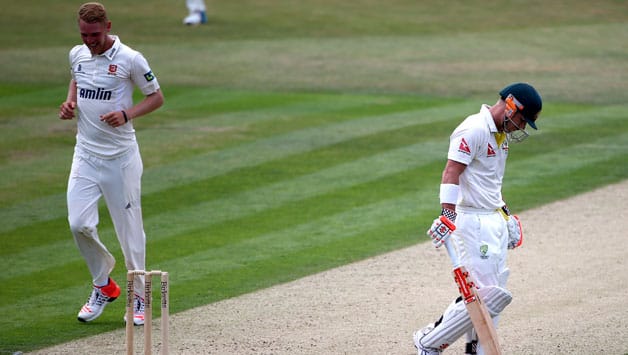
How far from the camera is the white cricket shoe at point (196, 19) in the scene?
2942 cm

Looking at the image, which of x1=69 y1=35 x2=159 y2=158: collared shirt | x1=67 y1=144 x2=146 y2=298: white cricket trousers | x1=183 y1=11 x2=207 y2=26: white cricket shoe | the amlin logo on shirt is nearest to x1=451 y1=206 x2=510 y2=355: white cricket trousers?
A: x1=67 y1=144 x2=146 y2=298: white cricket trousers

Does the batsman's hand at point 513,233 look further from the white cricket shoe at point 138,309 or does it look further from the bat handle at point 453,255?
the white cricket shoe at point 138,309

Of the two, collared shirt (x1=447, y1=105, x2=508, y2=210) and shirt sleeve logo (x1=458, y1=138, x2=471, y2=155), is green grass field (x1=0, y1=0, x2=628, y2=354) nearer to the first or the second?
collared shirt (x1=447, y1=105, x2=508, y2=210)

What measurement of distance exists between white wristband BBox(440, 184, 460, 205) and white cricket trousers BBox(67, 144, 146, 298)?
2782mm

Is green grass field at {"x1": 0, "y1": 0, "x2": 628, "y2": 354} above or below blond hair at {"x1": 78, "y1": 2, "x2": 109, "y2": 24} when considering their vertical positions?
below

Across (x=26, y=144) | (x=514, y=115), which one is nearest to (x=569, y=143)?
(x=26, y=144)

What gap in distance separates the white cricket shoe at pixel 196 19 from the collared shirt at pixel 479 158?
22894mm

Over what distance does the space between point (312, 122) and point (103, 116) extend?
9.24m

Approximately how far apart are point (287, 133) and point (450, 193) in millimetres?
9760

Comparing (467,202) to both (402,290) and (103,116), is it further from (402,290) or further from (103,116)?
(103,116)

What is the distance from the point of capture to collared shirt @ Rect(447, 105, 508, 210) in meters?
7.09

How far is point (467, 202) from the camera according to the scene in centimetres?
730

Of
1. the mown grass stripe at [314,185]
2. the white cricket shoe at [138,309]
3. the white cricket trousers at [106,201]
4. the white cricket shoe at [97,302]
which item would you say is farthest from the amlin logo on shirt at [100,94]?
the mown grass stripe at [314,185]

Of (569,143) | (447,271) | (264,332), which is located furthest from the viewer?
(569,143)
